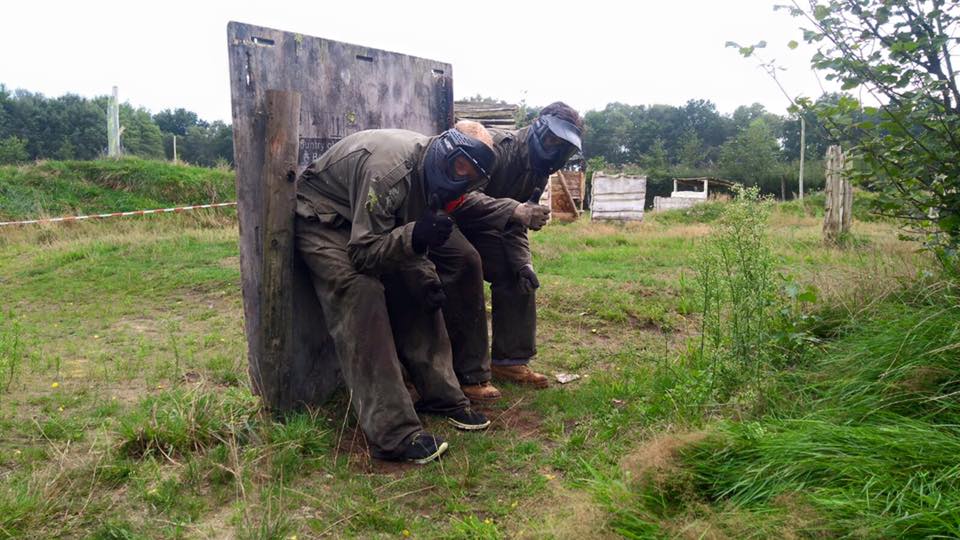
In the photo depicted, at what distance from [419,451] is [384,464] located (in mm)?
206

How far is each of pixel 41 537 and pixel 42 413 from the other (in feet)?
6.37

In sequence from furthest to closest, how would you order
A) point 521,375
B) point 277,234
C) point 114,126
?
1. point 114,126
2. point 521,375
3. point 277,234

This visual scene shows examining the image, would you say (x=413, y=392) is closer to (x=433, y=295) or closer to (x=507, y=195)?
(x=433, y=295)

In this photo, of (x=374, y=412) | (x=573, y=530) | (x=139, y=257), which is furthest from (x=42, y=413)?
(x=139, y=257)

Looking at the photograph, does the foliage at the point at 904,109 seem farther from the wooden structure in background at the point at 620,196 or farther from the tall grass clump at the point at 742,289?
the wooden structure in background at the point at 620,196

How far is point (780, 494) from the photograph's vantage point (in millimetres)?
2641

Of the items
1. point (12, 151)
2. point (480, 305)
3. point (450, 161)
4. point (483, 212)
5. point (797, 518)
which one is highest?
point (12, 151)

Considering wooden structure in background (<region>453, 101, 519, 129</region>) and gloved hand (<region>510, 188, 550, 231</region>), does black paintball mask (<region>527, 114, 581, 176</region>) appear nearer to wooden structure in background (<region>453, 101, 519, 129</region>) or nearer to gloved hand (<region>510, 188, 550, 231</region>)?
gloved hand (<region>510, 188, 550, 231</region>)

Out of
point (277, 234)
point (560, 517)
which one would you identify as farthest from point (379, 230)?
point (560, 517)

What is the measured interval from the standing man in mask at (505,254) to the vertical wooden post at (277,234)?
1022 mm

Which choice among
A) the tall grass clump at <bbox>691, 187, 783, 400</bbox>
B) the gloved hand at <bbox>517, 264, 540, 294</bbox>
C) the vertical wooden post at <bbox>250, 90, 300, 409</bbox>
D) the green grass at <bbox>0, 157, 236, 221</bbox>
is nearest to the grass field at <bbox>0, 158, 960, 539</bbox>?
the tall grass clump at <bbox>691, 187, 783, 400</bbox>

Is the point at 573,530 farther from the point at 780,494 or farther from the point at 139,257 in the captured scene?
the point at 139,257

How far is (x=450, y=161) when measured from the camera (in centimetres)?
421

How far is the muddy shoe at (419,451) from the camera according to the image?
402cm
